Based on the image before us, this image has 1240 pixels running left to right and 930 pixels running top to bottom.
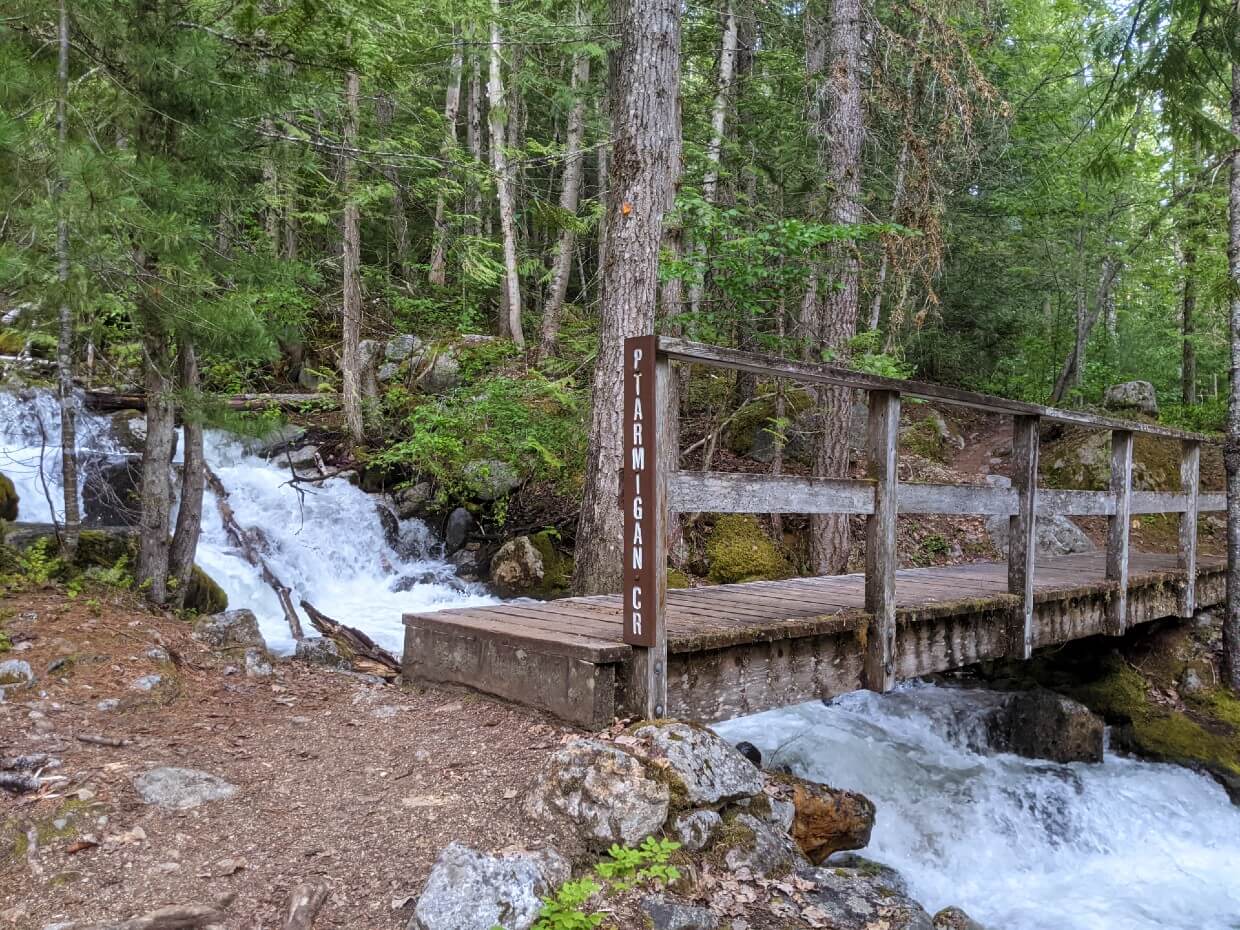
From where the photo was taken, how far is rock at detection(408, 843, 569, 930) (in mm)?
2551

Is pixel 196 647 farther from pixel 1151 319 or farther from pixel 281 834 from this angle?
pixel 1151 319

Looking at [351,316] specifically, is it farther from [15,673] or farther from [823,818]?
[823,818]

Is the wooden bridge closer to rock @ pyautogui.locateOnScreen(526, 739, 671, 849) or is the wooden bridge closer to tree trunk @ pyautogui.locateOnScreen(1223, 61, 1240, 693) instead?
rock @ pyautogui.locateOnScreen(526, 739, 671, 849)

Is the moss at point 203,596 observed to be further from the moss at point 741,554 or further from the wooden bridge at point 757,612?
the moss at point 741,554

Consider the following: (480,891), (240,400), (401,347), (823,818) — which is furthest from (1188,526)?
(401,347)

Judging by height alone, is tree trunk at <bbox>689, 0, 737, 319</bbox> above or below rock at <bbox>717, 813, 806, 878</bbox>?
above

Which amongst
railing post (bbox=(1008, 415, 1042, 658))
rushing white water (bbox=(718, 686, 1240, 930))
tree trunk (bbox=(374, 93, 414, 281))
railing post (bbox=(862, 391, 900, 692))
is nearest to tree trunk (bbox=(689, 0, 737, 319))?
tree trunk (bbox=(374, 93, 414, 281))

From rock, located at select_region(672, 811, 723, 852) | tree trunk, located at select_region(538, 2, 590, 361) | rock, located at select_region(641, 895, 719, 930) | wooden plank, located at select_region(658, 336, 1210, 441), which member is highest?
tree trunk, located at select_region(538, 2, 590, 361)

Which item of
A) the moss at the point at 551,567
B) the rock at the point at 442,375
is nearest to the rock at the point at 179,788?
the moss at the point at 551,567

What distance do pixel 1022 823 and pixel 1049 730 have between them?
1410mm

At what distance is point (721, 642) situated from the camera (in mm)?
4238

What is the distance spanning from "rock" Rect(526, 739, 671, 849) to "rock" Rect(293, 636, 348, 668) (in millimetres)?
3110

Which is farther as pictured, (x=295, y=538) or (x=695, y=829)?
(x=295, y=538)

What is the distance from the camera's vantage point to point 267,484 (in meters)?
11.1
